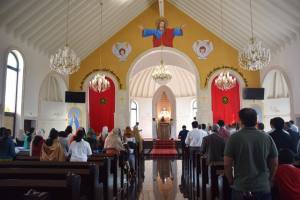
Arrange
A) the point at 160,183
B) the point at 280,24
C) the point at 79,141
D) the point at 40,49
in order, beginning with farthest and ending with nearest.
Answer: the point at 40,49 < the point at 280,24 < the point at 160,183 < the point at 79,141

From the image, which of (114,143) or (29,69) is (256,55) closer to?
(114,143)

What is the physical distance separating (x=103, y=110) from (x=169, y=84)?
27.1 ft

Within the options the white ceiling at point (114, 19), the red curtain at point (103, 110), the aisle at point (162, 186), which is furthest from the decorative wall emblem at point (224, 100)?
the aisle at point (162, 186)

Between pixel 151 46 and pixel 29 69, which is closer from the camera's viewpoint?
pixel 29 69

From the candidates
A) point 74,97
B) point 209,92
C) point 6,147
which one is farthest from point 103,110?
point 6,147

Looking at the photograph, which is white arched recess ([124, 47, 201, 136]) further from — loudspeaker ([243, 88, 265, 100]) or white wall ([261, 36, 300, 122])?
white wall ([261, 36, 300, 122])

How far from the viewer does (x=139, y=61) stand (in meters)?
15.2

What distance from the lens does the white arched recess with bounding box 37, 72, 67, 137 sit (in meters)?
12.4

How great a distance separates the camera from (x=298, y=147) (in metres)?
4.43

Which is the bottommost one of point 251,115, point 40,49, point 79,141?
point 79,141

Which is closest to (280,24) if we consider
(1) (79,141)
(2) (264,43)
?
(2) (264,43)

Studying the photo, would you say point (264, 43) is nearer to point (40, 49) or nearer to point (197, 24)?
point (197, 24)

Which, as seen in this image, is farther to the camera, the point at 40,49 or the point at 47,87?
the point at 47,87

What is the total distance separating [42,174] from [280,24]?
9.72 meters
